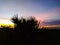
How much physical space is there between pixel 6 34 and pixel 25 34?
5.84ft

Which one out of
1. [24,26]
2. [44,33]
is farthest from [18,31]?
[44,33]

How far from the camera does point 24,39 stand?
15305 mm

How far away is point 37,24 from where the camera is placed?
18.5 meters

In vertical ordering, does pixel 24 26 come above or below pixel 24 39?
above

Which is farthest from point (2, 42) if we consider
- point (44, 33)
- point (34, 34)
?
point (44, 33)

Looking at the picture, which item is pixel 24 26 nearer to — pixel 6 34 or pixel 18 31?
pixel 18 31

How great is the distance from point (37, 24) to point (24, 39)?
11.8 ft

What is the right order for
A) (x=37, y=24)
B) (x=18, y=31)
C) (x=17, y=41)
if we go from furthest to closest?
(x=37, y=24) → (x=18, y=31) → (x=17, y=41)

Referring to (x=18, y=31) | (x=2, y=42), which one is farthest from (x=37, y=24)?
(x=2, y=42)

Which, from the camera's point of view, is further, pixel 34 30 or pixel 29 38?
pixel 34 30

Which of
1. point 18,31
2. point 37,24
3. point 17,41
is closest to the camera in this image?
point 17,41

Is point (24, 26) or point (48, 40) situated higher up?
point (24, 26)

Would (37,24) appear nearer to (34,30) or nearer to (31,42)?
(34,30)

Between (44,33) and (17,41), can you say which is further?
(44,33)
